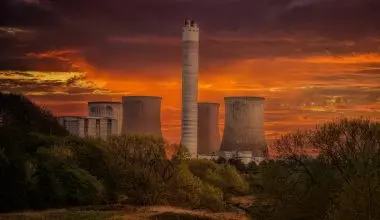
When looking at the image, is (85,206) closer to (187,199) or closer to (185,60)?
(187,199)

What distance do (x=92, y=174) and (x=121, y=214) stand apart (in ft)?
30.2

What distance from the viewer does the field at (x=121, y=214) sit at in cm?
3791

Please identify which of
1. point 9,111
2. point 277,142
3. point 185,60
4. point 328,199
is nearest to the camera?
point 328,199

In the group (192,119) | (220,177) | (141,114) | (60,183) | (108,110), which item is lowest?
(220,177)

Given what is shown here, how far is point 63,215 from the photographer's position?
38750mm

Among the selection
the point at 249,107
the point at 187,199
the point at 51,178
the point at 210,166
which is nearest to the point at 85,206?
the point at 51,178

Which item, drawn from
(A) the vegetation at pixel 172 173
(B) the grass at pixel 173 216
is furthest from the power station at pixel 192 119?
(B) the grass at pixel 173 216

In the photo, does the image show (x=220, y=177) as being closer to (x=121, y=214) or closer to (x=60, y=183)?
(x=60, y=183)

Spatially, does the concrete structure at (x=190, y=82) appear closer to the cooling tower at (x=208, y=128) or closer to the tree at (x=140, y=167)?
the cooling tower at (x=208, y=128)

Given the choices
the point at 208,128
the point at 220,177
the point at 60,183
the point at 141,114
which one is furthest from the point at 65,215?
the point at 208,128

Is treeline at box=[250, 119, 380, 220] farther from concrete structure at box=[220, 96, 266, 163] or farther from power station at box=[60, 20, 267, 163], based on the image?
concrete structure at box=[220, 96, 266, 163]

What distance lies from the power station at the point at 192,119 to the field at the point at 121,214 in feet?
277

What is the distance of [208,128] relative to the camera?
170375mm

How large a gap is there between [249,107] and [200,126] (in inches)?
643
